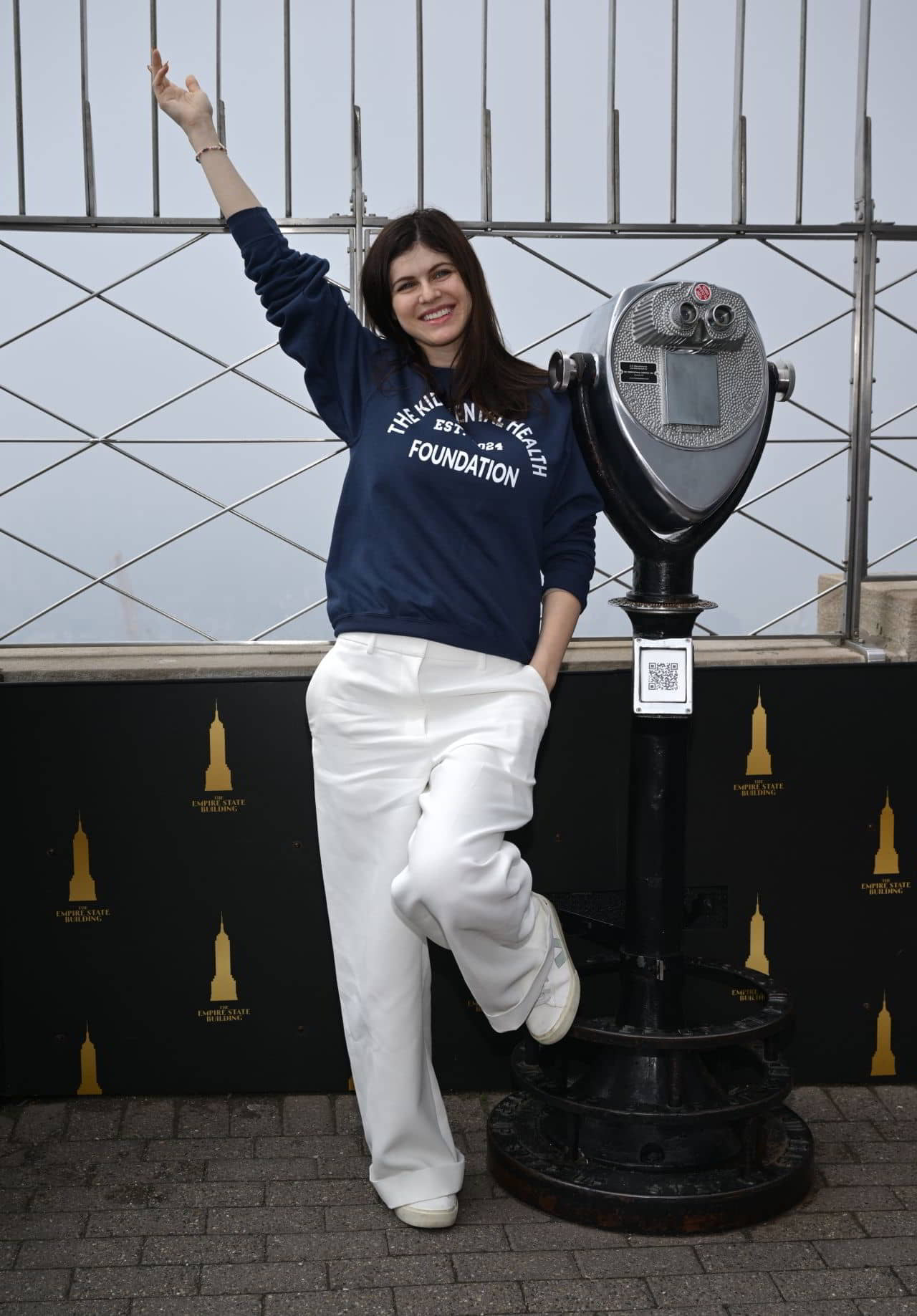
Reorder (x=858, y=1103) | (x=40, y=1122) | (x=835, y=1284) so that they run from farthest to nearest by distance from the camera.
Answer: (x=858, y=1103), (x=40, y=1122), (x=835, y=1284)

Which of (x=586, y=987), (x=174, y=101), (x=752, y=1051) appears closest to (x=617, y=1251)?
(x=752, y=1051)

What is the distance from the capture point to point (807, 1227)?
2.70 m

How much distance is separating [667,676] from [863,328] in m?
1.39

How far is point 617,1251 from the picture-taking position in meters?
2.60

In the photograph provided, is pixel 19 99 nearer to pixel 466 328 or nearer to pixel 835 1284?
pixel 466 328

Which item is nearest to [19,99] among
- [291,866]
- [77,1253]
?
[291,866]

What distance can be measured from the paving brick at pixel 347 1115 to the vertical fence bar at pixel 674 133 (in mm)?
2256

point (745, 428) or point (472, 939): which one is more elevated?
point (745, 428)

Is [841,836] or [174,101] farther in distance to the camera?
[841,836]

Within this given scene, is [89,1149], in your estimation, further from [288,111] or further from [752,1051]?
[288,111]

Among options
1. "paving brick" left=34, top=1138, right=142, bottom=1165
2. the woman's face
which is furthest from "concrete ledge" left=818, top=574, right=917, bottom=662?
"paving brick" left=34, top=1138, right=142, bottom=1165

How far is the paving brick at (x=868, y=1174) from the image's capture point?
2.89 meters

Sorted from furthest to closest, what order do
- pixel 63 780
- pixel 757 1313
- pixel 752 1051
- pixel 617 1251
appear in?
pixel 63 780
pixel 752 1051
pixel 617 1251
pixel 757 1313

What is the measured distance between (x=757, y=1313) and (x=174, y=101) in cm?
237
